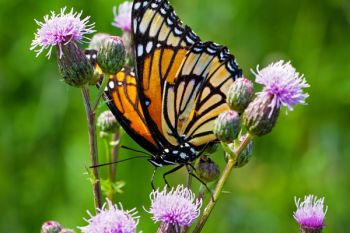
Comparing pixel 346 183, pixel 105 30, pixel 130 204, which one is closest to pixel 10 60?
pixel 105 30

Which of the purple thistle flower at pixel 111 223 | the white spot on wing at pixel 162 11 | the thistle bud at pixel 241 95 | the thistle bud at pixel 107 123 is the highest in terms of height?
the white spot on wing at pixel 162 11

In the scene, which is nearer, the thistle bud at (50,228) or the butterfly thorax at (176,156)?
the thistle bud at (50,228)

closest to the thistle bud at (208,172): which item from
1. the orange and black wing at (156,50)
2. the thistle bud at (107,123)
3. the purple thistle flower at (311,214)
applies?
the orange and black wing at (156,50)

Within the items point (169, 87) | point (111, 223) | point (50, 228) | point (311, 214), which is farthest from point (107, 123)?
point (311, 214)

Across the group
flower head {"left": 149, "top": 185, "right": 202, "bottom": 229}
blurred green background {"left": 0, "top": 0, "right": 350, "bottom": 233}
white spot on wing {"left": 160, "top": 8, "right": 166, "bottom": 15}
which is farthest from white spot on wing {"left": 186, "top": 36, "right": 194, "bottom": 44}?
blurred green background {"left": 0, "top": 0, "right": 350, "bottom": 233}

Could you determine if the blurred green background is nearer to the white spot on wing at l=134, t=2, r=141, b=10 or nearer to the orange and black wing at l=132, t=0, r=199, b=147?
the orange and black wing at l=132, t=0, r=199, b=147

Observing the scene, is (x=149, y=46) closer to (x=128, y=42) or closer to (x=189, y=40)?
(x=189, y=40)

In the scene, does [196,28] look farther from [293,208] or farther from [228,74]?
[228,74]

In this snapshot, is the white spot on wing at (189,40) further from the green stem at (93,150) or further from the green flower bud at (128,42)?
the green stem at (93,150)
